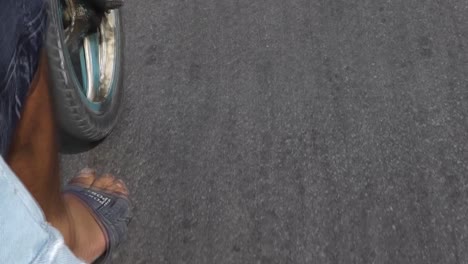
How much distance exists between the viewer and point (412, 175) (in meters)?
2.66

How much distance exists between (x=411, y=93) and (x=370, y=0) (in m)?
0.65

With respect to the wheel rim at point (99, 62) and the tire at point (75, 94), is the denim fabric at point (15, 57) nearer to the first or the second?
the tire at point (75, 94)

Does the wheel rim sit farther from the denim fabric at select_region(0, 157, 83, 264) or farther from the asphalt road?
the denim fabric at select_region(0, 157, 83, 264)

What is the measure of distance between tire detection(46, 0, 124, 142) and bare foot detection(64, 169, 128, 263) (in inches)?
7.0

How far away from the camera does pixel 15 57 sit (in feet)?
5.60

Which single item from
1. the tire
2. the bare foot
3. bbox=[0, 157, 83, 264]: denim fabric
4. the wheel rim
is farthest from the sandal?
bbox=[0, 157, 83, 264]: denim fabric

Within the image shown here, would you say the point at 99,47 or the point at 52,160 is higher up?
the point at 52,160

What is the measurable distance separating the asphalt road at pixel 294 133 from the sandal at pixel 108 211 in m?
0.05

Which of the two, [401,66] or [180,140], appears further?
[401,66]

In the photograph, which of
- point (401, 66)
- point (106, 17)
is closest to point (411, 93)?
point (401, 66)

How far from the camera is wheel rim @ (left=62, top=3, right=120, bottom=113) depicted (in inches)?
110

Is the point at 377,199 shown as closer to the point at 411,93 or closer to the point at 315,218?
the point at 315,218

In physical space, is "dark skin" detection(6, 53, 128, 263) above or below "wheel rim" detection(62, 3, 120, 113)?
above

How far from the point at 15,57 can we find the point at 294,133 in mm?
1377
